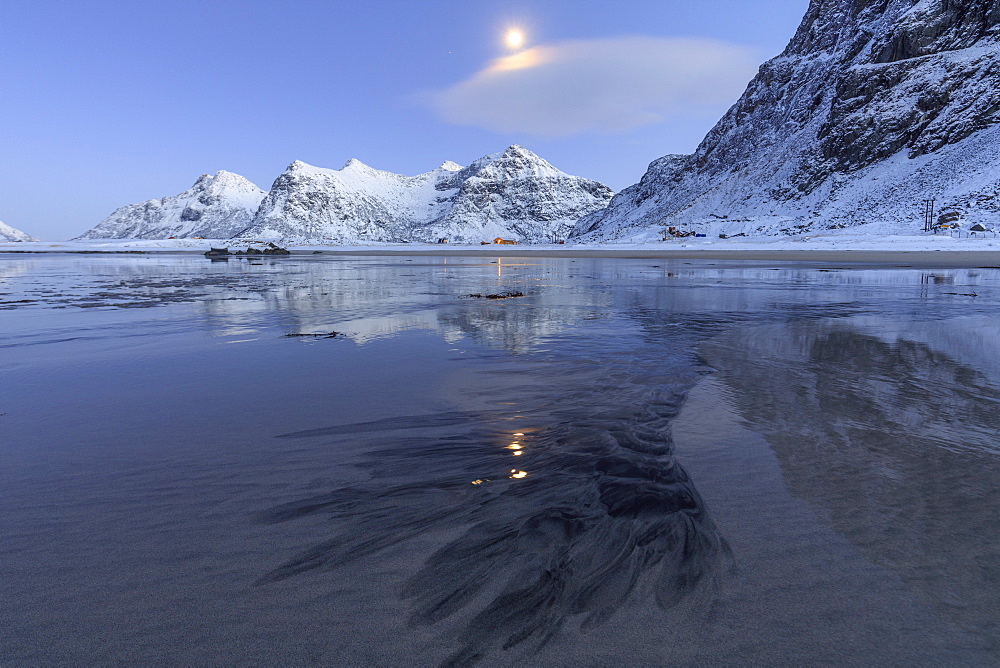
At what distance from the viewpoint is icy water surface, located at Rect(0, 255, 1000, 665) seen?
6.93 feet

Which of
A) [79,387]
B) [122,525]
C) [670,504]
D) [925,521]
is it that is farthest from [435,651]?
[79,387]

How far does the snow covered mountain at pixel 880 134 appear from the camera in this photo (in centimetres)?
11219

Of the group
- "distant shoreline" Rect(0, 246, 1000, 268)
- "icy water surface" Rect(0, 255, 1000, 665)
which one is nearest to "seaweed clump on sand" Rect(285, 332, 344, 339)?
"icy water surface" Rect(0, 255, 1000, 665)

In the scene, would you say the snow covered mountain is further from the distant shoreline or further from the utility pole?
the distant shoreline

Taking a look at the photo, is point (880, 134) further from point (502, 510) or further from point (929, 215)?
point (502, 510)

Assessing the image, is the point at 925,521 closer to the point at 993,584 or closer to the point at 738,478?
the point at 993,584

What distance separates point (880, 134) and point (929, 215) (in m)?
56.2

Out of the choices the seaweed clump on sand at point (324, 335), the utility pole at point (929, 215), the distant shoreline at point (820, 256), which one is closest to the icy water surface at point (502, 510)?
the seaweed clump on sand at point (324, 335)

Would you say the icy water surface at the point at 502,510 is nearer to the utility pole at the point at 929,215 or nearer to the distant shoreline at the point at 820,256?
the distant shoreline at the point at 820,256

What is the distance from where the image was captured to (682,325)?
1038cm

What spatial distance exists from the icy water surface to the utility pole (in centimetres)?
11080

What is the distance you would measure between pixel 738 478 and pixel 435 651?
7.82ft

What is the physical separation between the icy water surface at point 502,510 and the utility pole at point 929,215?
364 ft

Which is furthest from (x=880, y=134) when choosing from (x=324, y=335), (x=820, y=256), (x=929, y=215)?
(x=324, y=335)
